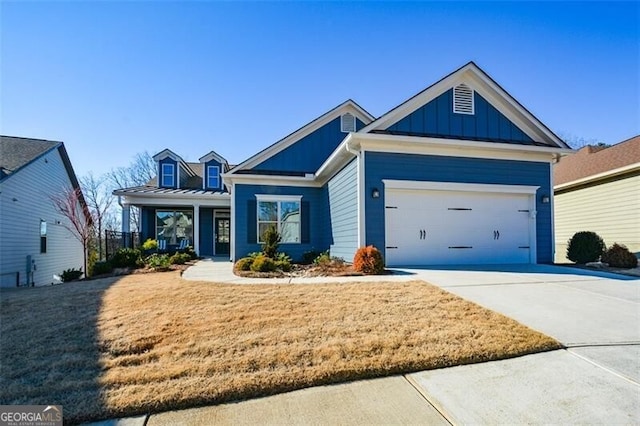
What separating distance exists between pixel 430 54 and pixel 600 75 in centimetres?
632

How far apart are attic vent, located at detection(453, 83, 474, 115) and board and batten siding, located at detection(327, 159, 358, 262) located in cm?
364

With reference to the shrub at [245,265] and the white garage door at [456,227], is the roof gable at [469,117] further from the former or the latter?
the shrub at [245,265]

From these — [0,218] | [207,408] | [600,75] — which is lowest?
[207,408]

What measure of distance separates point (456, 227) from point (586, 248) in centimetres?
A: 402

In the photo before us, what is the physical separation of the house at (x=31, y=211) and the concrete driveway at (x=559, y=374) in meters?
14.0

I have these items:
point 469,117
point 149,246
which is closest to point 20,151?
point 149,246

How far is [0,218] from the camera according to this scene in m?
10.4

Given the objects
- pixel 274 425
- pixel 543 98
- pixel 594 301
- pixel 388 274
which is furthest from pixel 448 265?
pixel 543 98

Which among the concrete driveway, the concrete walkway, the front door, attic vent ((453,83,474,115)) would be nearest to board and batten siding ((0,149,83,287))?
the front door

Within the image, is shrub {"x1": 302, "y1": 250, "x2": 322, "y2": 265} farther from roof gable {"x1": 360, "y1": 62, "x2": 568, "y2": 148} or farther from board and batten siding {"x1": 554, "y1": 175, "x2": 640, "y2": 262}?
board and batten siding {"x1": 554, "y1": 175, "x2": 640, "y2": 262}

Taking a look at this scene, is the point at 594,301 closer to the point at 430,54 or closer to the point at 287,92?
the point at 430,54

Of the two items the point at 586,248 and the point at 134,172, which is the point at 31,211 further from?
the point at 134,172

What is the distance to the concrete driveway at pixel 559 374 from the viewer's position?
2.41 meters

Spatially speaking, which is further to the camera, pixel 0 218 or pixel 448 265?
pixel 0 218
